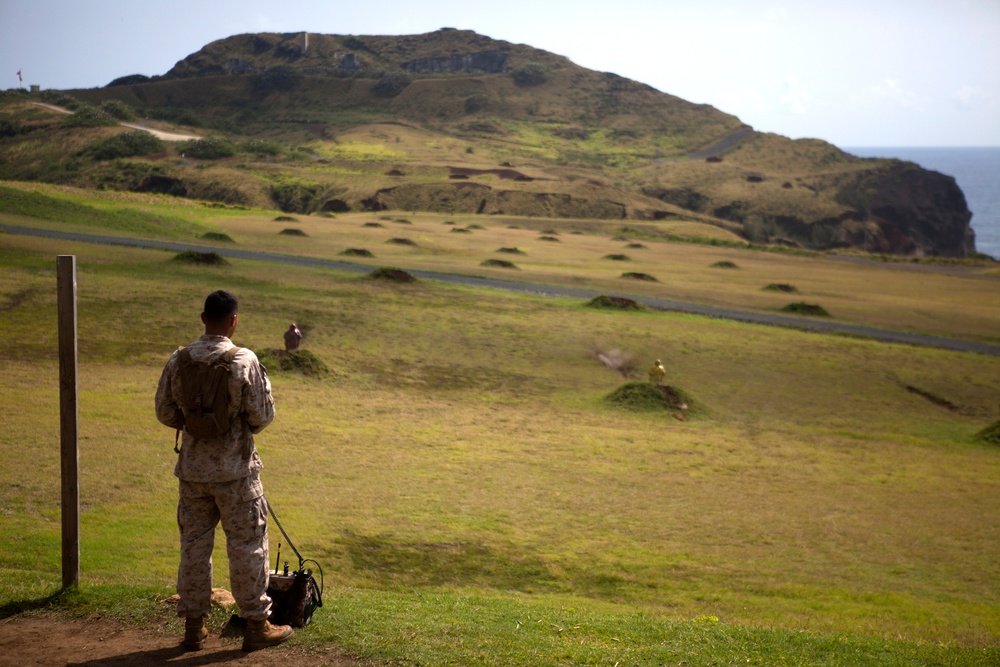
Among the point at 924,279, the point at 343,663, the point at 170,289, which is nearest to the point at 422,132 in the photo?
the point at 924,279

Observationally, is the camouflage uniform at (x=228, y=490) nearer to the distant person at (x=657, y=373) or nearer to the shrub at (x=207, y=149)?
the distant person at (x=657, y=373)

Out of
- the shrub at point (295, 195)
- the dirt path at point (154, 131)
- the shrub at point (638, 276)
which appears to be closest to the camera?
the shrub at point (638, 276)

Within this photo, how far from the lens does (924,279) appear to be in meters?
50.2

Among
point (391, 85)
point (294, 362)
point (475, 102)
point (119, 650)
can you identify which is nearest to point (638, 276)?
point (294, 362)

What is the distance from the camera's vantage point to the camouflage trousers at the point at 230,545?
5918 mm

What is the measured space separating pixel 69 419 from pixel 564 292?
26728 mm

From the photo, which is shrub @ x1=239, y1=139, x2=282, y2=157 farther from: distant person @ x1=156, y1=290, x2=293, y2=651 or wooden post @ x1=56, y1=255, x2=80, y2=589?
distant person @ x1=156, y1=290, x2=293, y2=651

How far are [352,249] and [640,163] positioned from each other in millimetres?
82625

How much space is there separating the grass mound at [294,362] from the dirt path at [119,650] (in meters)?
12.0

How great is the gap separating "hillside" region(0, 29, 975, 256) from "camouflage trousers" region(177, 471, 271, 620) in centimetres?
6639

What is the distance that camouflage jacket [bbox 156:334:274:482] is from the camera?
5.88 m

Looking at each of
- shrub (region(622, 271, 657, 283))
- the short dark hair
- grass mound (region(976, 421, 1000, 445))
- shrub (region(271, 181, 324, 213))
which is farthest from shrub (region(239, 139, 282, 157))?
the short dark hair

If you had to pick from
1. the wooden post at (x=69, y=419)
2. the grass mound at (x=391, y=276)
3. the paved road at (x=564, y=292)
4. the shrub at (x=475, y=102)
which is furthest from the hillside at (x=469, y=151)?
the wooden post at (x=69, y=419)

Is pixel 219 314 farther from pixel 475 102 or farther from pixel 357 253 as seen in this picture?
pixel 475 102
